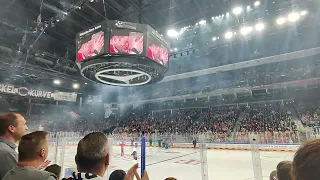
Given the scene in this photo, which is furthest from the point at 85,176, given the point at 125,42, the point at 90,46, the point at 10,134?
the point at 90,46

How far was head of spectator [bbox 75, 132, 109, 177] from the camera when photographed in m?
1.32

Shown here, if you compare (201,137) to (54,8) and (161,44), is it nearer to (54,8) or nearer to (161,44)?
(161,44)

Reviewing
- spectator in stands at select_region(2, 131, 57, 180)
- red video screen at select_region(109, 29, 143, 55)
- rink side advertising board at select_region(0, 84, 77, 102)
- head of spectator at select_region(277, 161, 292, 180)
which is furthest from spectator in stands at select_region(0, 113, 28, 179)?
rink side advertising board at select_region(0, 84, 77, 102)

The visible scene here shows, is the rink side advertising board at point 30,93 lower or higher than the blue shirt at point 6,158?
higher

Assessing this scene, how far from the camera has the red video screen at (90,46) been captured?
941 cm

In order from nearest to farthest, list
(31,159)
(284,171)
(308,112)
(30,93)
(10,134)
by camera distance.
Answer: (31,159)
(284,171)
(10,134)
(308,112)
(30,93)

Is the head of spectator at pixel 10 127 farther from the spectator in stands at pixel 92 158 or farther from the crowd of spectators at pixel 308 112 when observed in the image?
the crowd of spectators at pixel 308 112

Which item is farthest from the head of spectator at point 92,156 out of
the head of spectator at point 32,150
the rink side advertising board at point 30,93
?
the rink side advertising board at point 30,93

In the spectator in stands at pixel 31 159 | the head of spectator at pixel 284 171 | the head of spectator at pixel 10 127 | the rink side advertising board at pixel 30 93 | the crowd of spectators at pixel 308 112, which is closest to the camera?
the spectator in stands at pixel 31 159

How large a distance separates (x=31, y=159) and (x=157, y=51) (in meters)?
9.27

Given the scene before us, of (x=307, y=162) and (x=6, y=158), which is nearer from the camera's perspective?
(x=307, y=162)

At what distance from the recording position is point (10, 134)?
221 cm

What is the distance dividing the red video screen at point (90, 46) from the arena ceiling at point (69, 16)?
1.63m

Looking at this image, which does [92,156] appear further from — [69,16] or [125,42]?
[69,16]
